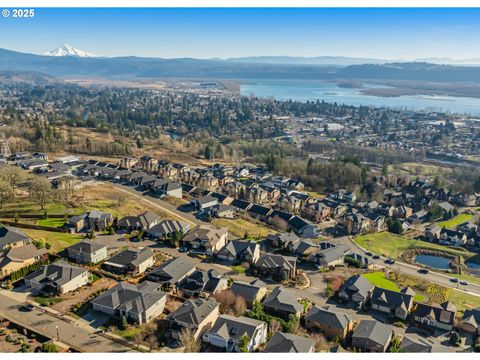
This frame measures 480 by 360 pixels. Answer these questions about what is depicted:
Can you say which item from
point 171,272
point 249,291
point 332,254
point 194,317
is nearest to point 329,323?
point 249,291

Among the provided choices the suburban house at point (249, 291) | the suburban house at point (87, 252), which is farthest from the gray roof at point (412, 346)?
the suburban house at point (87, 252)

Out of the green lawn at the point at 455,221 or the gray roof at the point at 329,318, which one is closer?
the gray roof at the point at 329,318

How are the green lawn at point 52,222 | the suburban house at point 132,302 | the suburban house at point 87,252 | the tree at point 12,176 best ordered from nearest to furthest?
the suburban house at point 132,302 < the suburban house at point 87,252 < the green lawn at point 52,222 < the tree at point 12,176

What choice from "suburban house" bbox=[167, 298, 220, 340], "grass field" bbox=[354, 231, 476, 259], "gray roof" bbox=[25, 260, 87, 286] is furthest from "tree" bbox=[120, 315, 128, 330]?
"grass field" bbox=[354, 231, 476, 259]

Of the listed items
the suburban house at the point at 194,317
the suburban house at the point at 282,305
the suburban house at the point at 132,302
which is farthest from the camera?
the suburban house at the point at 282,305

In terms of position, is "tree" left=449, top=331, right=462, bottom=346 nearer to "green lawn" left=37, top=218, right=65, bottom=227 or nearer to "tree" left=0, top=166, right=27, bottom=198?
"green lawn" left=37, top=218, right=65, bottom=227

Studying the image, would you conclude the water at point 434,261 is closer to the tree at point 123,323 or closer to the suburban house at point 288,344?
the suburban house at point 288,344
